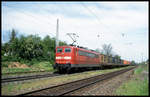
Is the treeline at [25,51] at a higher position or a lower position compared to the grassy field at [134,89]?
higher

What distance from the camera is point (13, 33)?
6612 cm

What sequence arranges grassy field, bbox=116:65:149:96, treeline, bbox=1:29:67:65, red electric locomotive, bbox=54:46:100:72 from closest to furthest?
grassy field, bbox=116:65:149:96
red electric locomotive, bbox=54:46:100:72
treeline, bbox=1:29:67:65

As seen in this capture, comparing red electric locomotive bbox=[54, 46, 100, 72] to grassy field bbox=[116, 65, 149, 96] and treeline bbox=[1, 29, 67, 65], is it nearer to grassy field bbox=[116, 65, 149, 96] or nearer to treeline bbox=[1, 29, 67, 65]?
grassy field bbox=[116, 65, 149, 96]

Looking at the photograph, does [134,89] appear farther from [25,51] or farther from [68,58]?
[25,51]

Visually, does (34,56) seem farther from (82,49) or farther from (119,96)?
(119,96)

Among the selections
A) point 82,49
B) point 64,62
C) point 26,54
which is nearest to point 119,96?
point 64,62

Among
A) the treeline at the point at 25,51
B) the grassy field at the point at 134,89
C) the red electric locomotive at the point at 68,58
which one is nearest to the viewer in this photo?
the grassy field at the point at 134,89

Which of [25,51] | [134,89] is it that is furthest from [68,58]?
[25,51]

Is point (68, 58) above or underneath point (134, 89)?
above

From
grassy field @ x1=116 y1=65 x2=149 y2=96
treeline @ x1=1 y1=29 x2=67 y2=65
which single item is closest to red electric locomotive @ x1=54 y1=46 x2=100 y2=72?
grassy field @ x1=116 y1=65 x2=149 y2=96

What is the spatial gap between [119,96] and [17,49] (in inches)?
1112

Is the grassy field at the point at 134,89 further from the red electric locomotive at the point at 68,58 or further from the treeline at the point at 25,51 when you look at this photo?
the treeline at the point at 25,51

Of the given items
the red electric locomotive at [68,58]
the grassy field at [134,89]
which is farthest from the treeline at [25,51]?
the grassy field at [134,89]

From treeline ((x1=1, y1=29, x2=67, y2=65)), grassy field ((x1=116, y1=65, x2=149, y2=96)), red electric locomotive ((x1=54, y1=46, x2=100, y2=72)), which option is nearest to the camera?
grassy field ((x1=116, y1=65, x2=149, y2=96))
